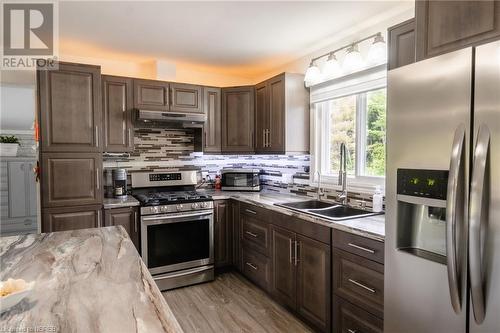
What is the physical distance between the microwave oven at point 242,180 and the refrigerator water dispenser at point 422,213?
2402 mm

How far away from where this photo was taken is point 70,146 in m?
2.82

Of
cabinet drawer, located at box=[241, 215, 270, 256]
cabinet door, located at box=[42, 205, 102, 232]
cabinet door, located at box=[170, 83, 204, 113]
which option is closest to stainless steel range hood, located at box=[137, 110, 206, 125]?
cabinet door, located at box=[170, 83, 204, 113]

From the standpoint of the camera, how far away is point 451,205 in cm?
124

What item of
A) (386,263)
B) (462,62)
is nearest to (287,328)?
(386,263)

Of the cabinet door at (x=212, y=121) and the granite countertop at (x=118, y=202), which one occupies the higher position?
the cabinet door at (x=212, y=121)

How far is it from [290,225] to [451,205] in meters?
1.45

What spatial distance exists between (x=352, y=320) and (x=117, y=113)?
286cm

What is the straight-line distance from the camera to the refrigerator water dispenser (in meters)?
1.36

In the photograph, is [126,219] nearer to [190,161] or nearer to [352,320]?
[190,161]

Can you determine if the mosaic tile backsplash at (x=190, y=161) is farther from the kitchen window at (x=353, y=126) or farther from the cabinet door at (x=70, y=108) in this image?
the cabinet door at (x=70, y=108)

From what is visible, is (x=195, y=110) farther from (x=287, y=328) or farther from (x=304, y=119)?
(x=287, y=328)

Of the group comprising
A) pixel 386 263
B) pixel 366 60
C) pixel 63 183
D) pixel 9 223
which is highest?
pixel 366 60

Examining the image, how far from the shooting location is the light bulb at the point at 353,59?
8.46ft

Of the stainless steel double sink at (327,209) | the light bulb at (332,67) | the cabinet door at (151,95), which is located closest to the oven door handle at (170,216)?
the stainless steel double sink at (327,209)
